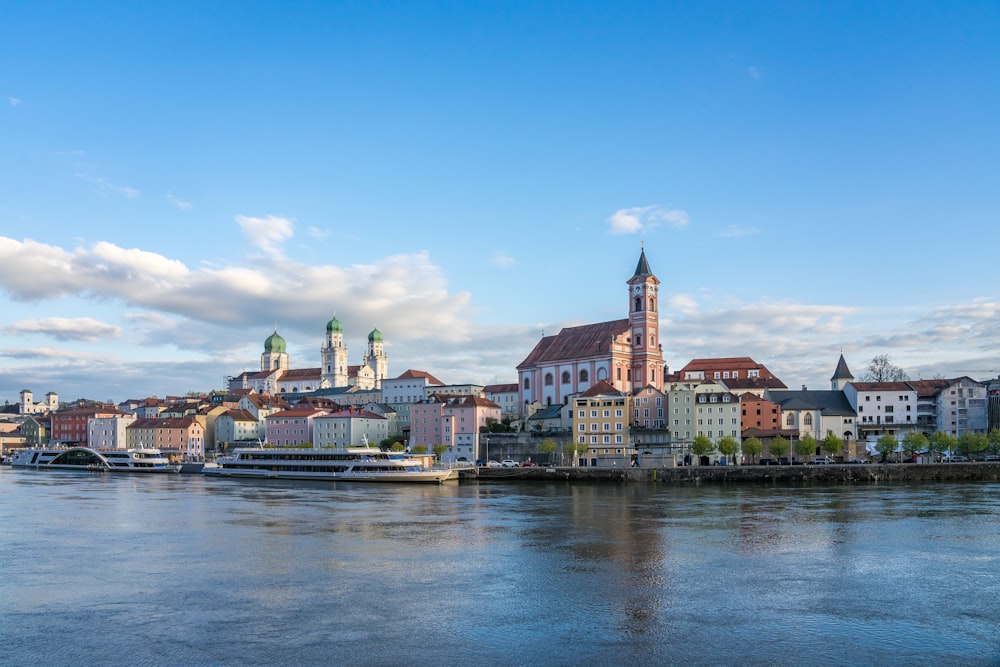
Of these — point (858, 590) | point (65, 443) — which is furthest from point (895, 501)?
point (65, 443)

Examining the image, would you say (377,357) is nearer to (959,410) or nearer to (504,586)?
(959,410)

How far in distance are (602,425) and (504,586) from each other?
5842 cm

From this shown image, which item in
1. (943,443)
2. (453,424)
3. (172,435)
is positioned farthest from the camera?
(172,435)

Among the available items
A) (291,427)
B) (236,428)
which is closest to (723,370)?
(291,427)

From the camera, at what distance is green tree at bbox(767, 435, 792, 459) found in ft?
248

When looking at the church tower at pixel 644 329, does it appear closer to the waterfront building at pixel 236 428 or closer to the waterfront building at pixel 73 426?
the waterfront building at pixel 236 428

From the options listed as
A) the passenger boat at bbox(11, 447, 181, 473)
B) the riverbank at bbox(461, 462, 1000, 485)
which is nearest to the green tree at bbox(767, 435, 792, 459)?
the riverbank at bbox(461, 462, 1000, 485)

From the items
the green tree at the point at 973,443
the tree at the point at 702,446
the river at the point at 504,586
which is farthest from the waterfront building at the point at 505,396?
the river at the point at 504,586

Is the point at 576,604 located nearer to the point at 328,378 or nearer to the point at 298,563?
the point at 298,563

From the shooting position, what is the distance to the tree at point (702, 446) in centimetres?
7578

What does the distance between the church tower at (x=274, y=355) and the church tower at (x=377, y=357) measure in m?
17.6

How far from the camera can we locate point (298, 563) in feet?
89.6

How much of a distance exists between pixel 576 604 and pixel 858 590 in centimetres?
809

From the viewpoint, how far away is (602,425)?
3209 inches
